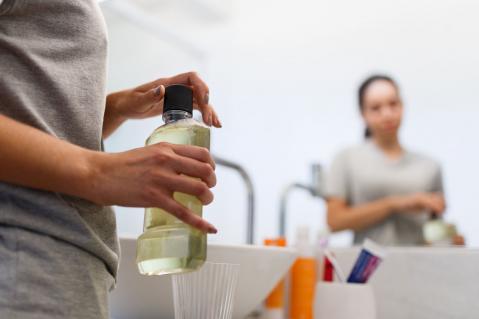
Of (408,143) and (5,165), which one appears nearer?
(5,165)

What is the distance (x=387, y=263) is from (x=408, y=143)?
0.26 m

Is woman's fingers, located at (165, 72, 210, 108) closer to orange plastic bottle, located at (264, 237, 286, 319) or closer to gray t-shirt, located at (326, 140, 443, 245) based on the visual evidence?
orange plastic bottle, located at (264, 237, 286, 319)

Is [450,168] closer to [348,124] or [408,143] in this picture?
[408,143]

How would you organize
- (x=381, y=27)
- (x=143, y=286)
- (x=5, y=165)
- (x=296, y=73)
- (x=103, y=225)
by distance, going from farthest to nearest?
(x=296, y=73) < (x=381, y=27) < (x=143, y=286) < (x=103, y=225) < (x=5, y=165)

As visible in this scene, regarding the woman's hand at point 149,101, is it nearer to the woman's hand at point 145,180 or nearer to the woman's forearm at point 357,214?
the woman's hand at point 145,180

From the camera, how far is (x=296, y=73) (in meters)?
1.38

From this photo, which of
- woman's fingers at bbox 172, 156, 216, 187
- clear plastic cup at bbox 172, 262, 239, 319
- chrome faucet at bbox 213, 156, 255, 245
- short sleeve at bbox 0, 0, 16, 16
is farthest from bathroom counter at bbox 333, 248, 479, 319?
short sleeve at bbox 0, 0, 16, 16

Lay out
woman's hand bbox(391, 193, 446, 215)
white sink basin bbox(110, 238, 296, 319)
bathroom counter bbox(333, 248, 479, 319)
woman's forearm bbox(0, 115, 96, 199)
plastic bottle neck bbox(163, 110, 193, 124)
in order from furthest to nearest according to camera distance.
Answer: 1. woman's hand bbox(391, 193, 446, 215)
2. bathroom counter bbox(333, 248, 479, 319)
3. white sink basin bbox(110, 238, 296, 319)
4. plastic bottle neck bbox(163, 110, 193, 124)
5. woman's forearm bbox(0, 115, 96, 199)

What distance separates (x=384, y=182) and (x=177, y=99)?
29.8 inches

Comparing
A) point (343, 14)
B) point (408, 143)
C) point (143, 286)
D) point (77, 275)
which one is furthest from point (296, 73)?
point (77, 275)

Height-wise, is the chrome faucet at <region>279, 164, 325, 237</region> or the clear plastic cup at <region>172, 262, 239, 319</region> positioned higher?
the chrome faucet at <region>279, 164, 325, 237</region>

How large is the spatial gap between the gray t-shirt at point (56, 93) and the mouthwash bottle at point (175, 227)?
4 centimetres

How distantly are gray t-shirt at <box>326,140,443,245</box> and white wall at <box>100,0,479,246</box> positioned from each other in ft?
0.10

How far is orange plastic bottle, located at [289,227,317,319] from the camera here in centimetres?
108
